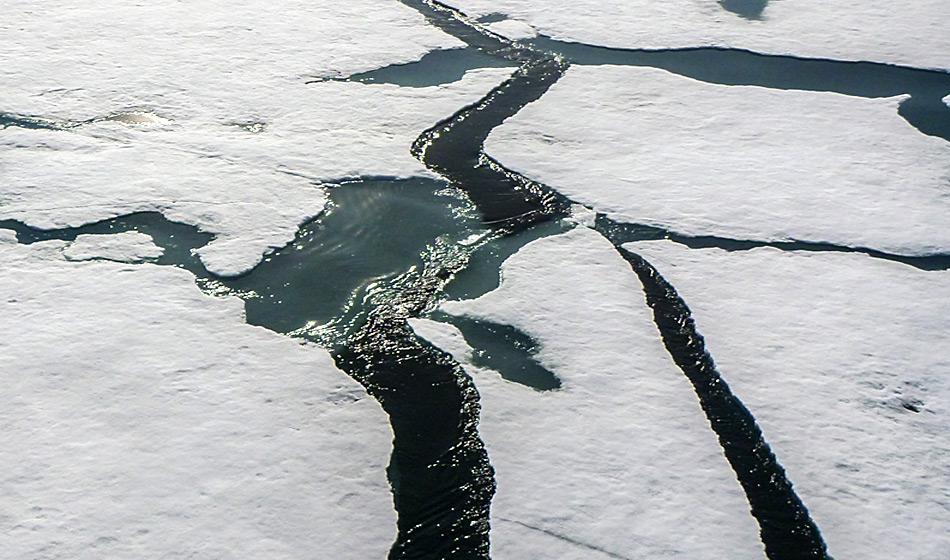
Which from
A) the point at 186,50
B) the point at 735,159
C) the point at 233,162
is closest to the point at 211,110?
the point at 233,162

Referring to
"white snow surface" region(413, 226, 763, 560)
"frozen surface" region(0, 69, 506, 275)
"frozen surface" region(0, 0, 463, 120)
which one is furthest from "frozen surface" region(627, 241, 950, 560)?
"frozen surface" region(0, 0, 463, 120)

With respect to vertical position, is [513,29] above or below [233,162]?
above

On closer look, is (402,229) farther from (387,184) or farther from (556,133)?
(556,133)

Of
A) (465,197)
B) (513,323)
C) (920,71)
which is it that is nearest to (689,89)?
(920,71)

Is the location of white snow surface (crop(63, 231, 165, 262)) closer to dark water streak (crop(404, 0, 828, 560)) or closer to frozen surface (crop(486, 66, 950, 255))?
dark water streak (crop(404, 0, 828, 560))

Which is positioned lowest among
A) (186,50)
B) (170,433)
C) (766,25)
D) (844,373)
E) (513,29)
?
(170,433)

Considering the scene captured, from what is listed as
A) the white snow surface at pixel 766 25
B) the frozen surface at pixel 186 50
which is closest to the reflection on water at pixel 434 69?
the frozen surface at pixel 186 50

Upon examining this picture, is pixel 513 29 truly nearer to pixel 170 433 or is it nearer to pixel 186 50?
pixel 186 50

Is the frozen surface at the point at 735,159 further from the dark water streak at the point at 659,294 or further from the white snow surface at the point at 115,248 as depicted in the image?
the white snow surface at the point at 115,248
